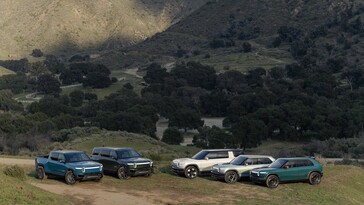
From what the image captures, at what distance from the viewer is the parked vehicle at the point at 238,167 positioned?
25.4 meters

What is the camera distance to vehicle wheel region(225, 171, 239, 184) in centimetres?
2528

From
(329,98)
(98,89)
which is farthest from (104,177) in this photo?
(98,89)

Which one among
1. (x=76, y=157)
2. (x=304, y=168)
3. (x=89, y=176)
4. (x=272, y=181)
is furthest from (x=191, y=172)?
(x=76, y=157)

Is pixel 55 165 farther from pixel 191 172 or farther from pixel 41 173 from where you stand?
pixel 191 172

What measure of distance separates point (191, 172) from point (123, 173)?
378cm

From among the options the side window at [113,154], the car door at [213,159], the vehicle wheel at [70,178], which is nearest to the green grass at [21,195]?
the vehicle wheel at [70,178]

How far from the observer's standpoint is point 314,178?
997 inches

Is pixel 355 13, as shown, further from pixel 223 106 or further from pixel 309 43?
pixel 223 106

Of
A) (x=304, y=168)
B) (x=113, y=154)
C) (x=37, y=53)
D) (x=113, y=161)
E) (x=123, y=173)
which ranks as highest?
(x=37, y=53)

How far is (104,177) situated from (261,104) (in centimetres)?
6480

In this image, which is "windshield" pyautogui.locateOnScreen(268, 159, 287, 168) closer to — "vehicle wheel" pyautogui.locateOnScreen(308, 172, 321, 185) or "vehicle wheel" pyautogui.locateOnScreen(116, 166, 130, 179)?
"vehicle wheel" pyautogui.locateOnScreen(308, 172, 321, 185)

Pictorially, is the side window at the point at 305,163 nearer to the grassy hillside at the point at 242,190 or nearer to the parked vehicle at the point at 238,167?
the grassy hillside at the point at 242,190

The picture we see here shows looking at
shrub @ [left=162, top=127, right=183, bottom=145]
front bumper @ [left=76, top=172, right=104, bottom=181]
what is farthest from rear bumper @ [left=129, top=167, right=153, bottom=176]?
shrub @ [left=162, top=127, right=183, bottom=145]

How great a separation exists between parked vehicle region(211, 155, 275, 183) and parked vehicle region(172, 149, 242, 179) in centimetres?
91
